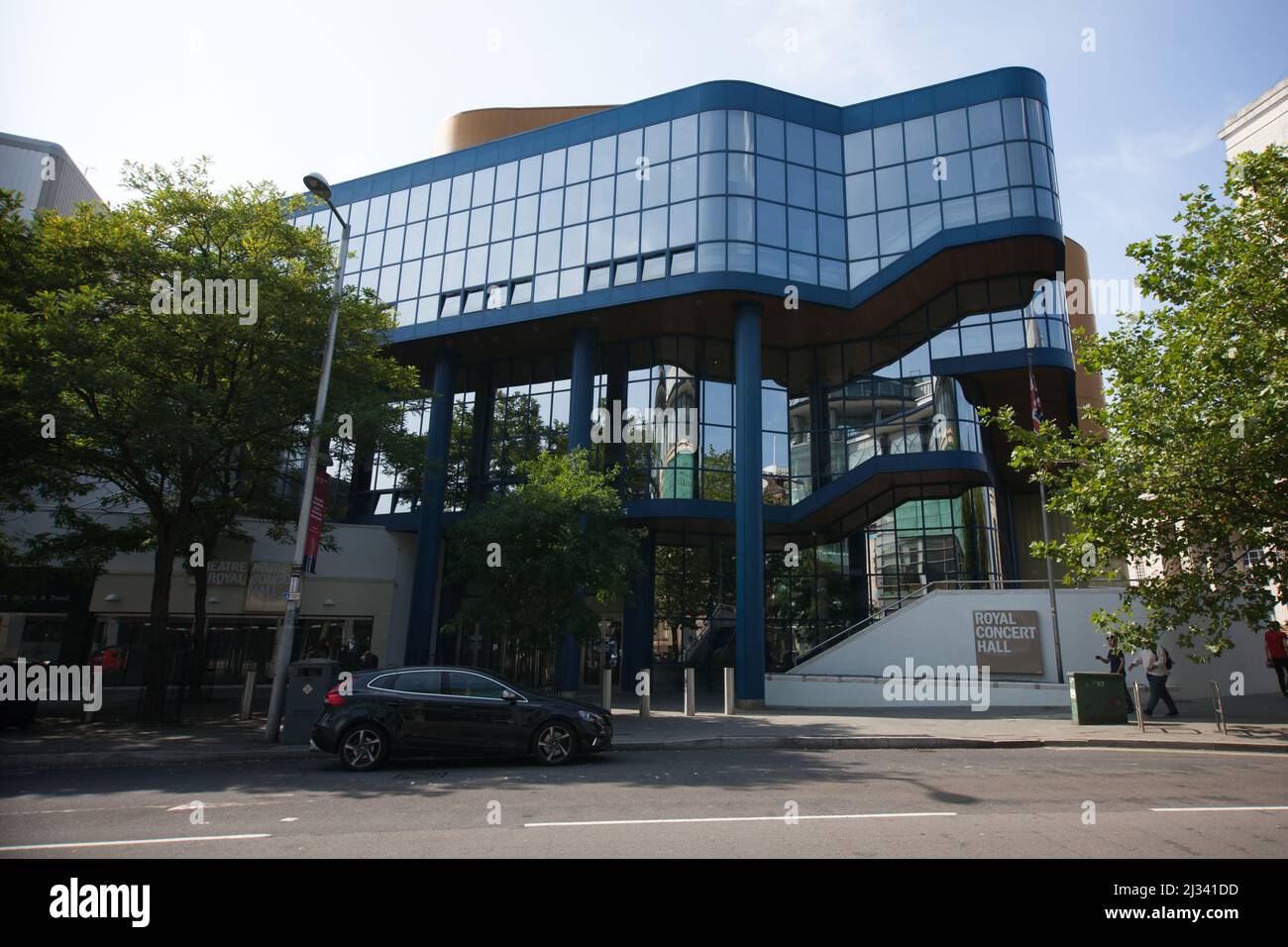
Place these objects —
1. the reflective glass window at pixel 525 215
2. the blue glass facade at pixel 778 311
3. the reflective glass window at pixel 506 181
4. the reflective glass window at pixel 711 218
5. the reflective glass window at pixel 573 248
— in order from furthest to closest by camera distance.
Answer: the reflective glass window at pixel 506 181, the reflective glass window at pixel 525 215, the reflective glass window at pixel 573 248, the blue glass facade at pixel 778 311, the reflective glass window at pixel 711 218

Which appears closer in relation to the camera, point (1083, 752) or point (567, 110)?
point (1083, 752)


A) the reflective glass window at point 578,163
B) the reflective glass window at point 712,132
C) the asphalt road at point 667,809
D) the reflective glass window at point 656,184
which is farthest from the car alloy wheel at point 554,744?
the reflective glass window at point 578,163

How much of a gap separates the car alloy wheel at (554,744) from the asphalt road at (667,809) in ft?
1.02

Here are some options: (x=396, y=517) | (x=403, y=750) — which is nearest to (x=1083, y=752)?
(x=403, y=750)

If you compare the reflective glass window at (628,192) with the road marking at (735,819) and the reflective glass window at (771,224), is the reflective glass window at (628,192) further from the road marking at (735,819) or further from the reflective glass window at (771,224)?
the road marking at (735,819)

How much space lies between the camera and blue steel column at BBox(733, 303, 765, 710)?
20702 millimetres

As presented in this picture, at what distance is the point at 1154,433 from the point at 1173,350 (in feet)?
6.01

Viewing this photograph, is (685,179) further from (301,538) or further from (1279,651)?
(1279,651)

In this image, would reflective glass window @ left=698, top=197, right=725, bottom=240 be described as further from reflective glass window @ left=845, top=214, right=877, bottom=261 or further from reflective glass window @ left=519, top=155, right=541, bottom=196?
reflective glass window @ left=519, top=155, right=541, bottom=196

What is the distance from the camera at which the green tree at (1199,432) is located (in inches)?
495

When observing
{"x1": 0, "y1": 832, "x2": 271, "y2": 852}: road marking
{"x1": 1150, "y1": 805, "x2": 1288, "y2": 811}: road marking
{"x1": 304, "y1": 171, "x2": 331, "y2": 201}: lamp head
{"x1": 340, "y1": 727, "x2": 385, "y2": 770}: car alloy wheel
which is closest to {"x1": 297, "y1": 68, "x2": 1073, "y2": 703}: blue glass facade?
{"x1": 304, "y1": 171, "x2": 331, "y2": 201}: lamp head

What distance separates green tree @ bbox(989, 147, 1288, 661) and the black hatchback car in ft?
33.0

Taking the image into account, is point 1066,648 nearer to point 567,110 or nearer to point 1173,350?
point 1173,350

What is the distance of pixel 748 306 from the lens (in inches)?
943
